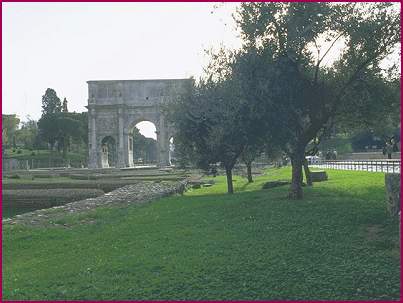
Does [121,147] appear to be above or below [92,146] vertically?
below

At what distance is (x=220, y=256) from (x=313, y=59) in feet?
31.6

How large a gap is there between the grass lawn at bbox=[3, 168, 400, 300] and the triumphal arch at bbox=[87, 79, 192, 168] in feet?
204

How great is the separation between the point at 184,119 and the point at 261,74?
7.94 metres

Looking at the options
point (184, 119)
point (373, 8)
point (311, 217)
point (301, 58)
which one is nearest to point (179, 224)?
point (311, 217)

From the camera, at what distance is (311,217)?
12.2m

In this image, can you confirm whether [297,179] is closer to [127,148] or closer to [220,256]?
[220,256]

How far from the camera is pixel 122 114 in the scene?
77.2m

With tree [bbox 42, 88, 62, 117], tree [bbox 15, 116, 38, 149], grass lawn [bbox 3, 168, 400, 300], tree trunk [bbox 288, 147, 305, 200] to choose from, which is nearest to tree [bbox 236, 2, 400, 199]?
tree trunk [bbox 288, 147, 305, 200]

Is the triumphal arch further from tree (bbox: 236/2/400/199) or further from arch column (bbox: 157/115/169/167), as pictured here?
tree (bbox: 236/2/400/199)

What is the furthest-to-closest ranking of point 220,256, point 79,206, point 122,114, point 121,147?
1. point 121,147
2. point 122,114
3. point 79,206
4. point 220,256

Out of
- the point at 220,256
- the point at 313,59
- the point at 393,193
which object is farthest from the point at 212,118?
the point at 220,256

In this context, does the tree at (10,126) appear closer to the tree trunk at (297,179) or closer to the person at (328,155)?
the person at (328,155)

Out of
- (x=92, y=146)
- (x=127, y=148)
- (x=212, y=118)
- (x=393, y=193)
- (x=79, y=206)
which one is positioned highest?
(x=92, y=146)

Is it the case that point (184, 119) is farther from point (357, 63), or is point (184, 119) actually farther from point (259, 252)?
point (259, 252)
